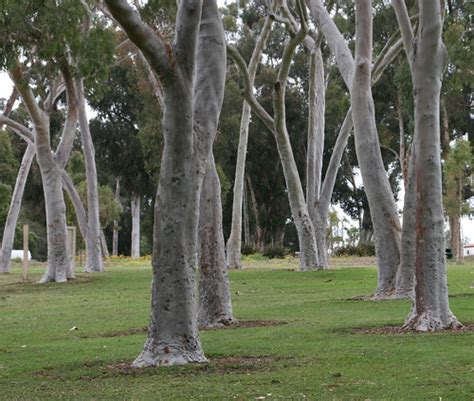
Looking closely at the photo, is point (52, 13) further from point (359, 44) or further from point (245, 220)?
point (245, 220)

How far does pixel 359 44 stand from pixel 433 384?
11.2 meters

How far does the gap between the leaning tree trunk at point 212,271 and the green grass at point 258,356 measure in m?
0.57

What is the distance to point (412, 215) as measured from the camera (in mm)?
15703

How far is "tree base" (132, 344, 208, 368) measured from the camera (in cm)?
909

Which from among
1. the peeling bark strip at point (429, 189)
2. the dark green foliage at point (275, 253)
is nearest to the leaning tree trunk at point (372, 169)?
the peeling bark strip at point (429, 189)

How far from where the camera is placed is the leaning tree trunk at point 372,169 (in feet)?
56.9

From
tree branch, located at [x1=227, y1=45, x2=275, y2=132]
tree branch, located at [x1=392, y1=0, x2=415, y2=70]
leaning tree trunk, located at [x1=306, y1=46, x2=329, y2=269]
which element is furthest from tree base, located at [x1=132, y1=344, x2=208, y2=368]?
leaning tree trunk, located at [x1=306, y1=46, x2=329, y2=269]

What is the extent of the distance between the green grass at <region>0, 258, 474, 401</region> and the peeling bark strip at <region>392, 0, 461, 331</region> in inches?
23.1

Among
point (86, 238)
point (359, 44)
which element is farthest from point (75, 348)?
point (86, 238)

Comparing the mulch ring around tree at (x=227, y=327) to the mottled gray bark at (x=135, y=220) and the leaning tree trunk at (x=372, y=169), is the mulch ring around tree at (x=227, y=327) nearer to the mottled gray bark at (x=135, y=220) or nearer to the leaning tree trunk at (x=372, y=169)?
the leaning tree trunk at (x=372, y=169)

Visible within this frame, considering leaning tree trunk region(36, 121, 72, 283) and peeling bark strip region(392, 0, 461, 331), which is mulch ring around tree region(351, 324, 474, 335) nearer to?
peeling bark strip region(392, 0, 461, 331)

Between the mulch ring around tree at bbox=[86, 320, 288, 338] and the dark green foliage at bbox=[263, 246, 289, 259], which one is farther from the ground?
the dark green foliage at bbox=[263, 246, 289, 259]

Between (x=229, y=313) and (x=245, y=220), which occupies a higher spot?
(x=245, y=220)

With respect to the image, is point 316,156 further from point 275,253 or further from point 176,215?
point 176,215
